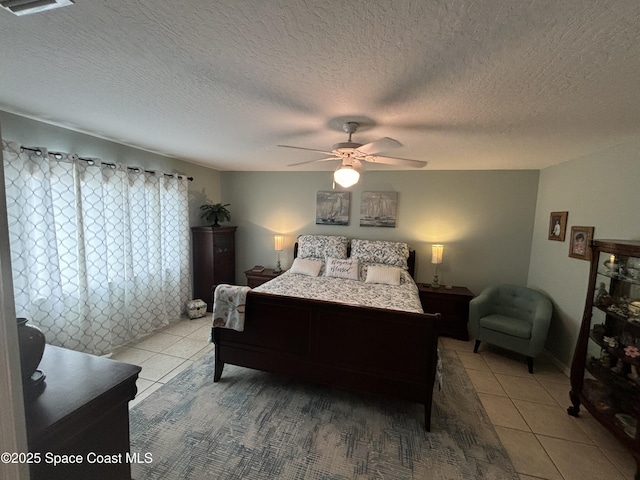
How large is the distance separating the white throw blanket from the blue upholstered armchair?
2603 millimetres

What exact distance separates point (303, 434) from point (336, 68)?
91.1 inches

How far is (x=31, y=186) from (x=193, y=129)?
53.8 inches

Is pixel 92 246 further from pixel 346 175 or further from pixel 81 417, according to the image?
pixel 346 175

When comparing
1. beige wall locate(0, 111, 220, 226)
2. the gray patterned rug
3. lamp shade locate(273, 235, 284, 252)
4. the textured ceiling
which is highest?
the textured ceiling

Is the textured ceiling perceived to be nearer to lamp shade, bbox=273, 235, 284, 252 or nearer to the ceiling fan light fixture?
the ceiling fan light fixture

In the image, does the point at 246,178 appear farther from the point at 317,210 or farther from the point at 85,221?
the point at 85,221

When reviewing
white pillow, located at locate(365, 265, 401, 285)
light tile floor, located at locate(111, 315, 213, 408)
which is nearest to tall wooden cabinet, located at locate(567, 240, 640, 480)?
white pillow, located at locate(365, 265, 401, 285)

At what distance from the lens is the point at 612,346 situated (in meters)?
1.90

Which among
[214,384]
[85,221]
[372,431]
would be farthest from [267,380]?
[85,221]

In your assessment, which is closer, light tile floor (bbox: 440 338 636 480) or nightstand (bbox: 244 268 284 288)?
light tile floor (bbox: 440 338 636 480)

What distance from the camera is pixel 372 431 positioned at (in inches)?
77.1

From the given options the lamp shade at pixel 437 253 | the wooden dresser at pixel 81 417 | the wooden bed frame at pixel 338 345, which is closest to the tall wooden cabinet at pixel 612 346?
the wooden bed frame at pixel 338 345

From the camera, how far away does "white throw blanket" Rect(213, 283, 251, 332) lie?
232cm

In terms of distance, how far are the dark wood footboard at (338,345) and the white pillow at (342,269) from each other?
1.48 m
